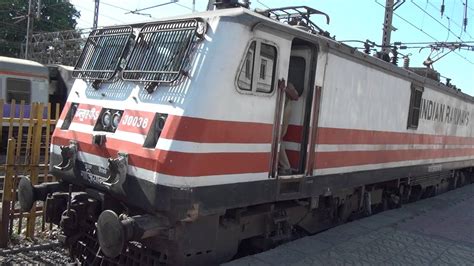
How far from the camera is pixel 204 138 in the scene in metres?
4.51

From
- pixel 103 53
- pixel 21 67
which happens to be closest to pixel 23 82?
pixel 21 67

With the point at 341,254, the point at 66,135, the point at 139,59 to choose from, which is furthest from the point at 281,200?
the point at 66,135

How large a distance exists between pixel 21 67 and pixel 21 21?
3234 centimetres

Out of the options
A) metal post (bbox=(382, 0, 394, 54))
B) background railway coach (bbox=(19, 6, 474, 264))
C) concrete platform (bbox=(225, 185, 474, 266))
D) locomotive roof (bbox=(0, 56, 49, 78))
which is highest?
metal post (bbox=(382, 0, 394, 54))

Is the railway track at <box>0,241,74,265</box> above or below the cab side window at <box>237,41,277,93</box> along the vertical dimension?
below

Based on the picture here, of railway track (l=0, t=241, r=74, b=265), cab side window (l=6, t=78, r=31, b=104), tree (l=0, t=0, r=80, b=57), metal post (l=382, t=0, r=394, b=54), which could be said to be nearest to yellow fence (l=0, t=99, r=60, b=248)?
railway track (l=0, t=241, r=74, b=265)

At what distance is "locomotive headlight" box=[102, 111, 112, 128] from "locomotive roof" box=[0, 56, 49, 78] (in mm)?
12322

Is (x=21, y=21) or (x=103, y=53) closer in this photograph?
(x=103, y=53)

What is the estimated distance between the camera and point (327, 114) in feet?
20.5

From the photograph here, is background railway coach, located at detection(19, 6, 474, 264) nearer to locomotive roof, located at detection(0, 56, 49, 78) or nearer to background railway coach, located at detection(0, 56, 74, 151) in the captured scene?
background railway coach, located at detection(0, 56, 74, 151)

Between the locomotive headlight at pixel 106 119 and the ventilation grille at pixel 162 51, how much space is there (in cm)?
45

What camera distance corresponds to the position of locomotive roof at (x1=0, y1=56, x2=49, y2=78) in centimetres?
1602

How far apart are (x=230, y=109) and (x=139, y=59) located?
130 centimetres

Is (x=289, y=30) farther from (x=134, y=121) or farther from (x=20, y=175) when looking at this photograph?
(x=20, y=175)
